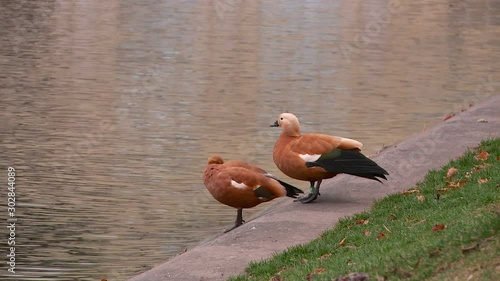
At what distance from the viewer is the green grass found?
7.70 m

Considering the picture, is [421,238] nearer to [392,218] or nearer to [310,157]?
[392,218]

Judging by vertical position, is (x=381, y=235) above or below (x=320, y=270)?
below

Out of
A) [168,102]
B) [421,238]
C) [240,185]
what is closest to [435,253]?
[421,238]

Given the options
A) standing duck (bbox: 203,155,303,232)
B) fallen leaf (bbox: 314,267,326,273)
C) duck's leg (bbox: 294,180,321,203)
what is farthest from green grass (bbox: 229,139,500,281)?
standing duck (bbox: 203,155,303,232)

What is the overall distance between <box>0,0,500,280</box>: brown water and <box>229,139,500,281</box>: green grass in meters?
2.62

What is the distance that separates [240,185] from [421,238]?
10.3 feet

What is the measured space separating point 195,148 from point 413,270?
416 inches

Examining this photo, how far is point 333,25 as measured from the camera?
141 ft

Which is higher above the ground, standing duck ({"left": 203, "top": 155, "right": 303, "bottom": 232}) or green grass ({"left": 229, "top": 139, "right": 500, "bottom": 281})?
green grass ({"left": 229, "top": 139, "right": 500, "bottom": 281})

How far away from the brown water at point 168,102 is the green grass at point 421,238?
8.60 ft

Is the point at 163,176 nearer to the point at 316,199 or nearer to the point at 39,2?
the point at 316,199

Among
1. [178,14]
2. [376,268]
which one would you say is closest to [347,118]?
[376,268]

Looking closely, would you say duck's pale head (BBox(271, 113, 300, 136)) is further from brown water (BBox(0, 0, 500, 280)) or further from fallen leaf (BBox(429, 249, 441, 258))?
fallen leaf (BBox(429, 249, 441, 258))

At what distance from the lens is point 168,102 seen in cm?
2270
